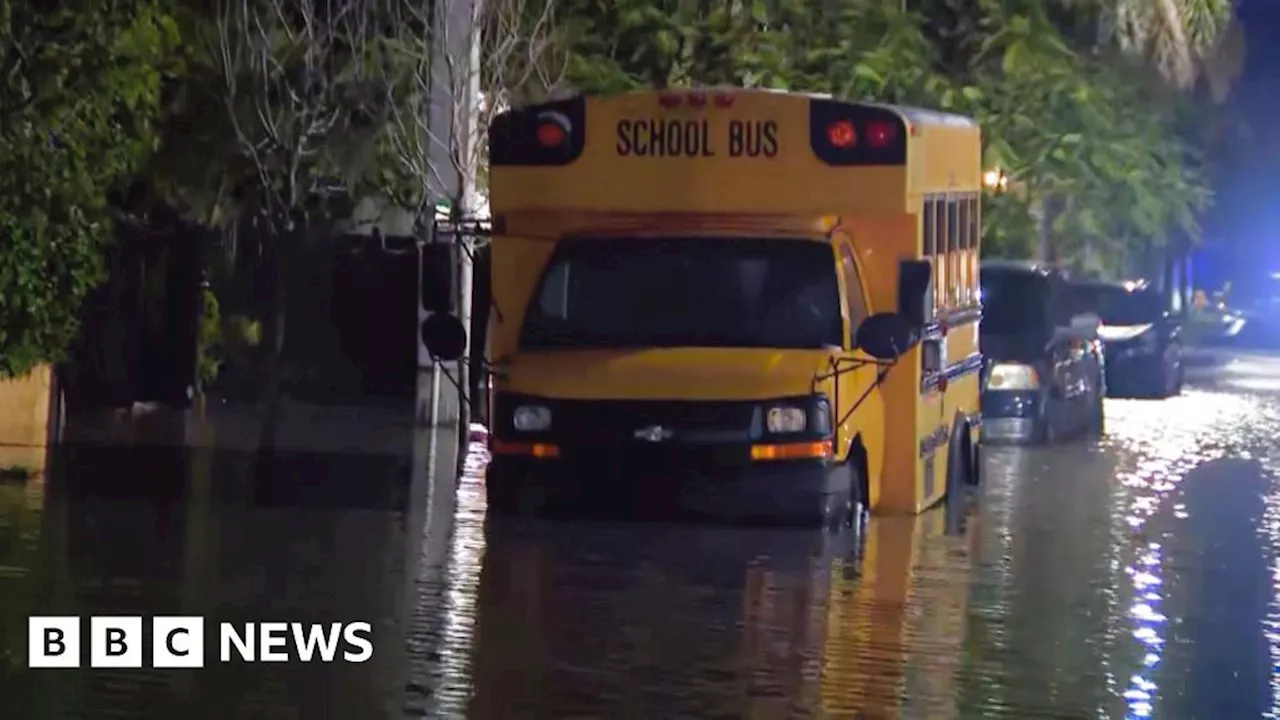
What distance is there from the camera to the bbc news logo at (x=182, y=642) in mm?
11844

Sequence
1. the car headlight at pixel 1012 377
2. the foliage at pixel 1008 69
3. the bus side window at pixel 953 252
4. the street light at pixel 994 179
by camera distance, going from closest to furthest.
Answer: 1. the bus side window at pixel 953 252
2. the car headlight at pixel 1012 377
3. the foliage at pixel 1008 69
4. the street light at pixel 994 179

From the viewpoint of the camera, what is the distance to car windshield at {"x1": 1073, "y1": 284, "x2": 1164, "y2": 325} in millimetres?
33344

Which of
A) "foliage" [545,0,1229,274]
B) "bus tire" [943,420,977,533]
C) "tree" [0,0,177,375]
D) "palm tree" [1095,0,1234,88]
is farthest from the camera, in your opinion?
"palm tree" [1095,0,1234,88]

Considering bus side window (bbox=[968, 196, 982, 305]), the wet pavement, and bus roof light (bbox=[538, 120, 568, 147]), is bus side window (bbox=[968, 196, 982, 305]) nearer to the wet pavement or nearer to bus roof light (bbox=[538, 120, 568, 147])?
the wet pavement

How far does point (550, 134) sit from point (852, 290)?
2.16 m

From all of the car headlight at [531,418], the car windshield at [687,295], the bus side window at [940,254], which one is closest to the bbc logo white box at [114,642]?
the car headlight at [531,418]

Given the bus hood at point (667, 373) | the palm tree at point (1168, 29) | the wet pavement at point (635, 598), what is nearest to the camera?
the wet pavement at point (635, 598)

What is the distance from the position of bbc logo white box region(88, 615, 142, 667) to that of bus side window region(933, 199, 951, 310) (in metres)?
7.16

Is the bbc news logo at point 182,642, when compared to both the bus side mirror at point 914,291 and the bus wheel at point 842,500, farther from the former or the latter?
the bus side mirror at point 914,291

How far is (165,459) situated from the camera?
69.3 ft

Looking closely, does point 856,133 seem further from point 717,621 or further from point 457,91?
point 457,91

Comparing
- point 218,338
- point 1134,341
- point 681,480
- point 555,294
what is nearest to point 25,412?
point 218,338

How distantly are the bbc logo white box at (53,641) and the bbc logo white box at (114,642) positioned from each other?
8 cm

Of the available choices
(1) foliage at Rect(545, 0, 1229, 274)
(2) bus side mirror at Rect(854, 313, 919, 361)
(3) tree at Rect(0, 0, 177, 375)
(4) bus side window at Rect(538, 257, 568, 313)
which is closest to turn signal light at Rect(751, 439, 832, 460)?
(2) bus side mirror at Rect(854, 313, 919, 361)
